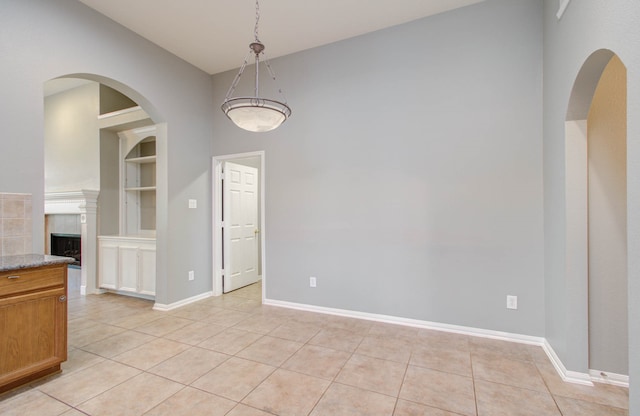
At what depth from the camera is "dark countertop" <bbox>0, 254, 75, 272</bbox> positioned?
78.0 inches

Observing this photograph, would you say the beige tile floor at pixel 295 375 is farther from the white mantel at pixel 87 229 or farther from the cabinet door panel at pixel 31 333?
the white mantel at pixel 87 229

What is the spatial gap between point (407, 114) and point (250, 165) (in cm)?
284

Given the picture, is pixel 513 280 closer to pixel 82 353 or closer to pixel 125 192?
pixel 82 353

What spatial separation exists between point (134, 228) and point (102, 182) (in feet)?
2.89

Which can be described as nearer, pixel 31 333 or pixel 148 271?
pixel 31 333

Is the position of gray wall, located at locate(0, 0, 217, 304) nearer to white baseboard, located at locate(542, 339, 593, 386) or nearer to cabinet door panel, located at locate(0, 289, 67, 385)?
cabinet door panel, located at locate(0, 289, 67, 385)

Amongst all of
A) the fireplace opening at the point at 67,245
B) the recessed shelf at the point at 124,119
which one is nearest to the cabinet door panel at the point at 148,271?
the fireplace opening at the point at 67,245

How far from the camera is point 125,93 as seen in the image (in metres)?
3.48

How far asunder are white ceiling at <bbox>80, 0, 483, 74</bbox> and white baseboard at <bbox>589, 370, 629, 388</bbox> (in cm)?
338

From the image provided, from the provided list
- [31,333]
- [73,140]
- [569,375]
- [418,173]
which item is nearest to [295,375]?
[31,333]

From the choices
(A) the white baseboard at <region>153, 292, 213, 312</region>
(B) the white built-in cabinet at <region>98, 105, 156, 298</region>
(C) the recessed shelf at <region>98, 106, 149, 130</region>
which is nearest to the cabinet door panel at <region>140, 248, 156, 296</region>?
(B) the white built-in cabinet at <region>98, 105, 156, 298</region>

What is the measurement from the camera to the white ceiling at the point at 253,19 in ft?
9.59

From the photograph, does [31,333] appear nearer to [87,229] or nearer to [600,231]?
[87,229]

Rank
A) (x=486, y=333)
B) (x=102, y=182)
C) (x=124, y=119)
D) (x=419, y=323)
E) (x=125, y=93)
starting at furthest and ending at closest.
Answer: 1. (x=102, y=182)
2. (x=124, y=119)
3. (x=125, y=93)
4. (x=419, y=323)
5. (x=486, y=333)
